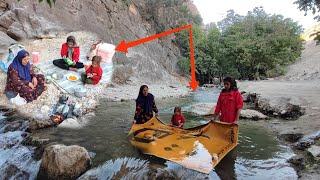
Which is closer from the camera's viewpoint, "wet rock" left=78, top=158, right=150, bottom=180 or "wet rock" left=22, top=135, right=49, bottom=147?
"wet rock" left=78, top=158, right=150, bottom=180

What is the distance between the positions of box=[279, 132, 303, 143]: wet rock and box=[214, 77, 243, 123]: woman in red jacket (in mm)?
2190

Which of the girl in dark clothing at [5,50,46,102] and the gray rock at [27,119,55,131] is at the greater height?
the girl in dark clothing at [5,50,46,102]

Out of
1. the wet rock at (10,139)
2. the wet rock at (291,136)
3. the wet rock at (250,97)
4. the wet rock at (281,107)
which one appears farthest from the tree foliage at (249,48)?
the wet rock at (10,139)

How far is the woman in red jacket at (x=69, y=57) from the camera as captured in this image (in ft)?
46.2

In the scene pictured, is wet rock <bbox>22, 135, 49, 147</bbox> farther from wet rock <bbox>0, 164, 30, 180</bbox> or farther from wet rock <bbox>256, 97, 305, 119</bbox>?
wet rock <bbox>256, 97, 305, 119</bbox>

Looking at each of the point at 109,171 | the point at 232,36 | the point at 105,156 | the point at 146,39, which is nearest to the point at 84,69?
the point at 105,156

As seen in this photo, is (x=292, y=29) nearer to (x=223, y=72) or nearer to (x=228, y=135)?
(x=223, y=72)

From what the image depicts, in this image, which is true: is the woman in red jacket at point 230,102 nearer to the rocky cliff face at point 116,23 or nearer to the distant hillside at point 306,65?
the rocky cliff face at point 116,23

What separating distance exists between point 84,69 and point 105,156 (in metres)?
7.50

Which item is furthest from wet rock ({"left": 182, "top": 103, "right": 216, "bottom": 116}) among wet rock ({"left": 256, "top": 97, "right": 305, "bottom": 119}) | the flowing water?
the flowing water

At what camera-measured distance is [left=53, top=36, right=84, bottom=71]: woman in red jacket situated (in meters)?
14.1

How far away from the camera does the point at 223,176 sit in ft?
22.1

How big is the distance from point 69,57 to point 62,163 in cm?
870

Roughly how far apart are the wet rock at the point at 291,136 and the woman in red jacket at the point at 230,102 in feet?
7.18
